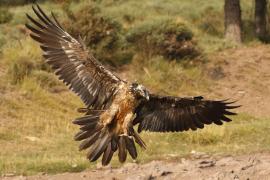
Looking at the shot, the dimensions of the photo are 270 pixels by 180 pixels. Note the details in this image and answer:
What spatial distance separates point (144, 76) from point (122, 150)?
9.74m

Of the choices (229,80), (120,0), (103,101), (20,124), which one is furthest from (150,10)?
(103,101)

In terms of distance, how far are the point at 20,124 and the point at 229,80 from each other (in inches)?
273

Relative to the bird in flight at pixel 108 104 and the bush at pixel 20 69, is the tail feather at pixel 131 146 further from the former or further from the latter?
the bush at pixel 20 69

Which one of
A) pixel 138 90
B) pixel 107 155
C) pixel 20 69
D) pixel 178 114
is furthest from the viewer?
pixel 20 69

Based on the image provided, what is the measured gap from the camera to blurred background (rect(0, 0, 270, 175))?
10883 mm

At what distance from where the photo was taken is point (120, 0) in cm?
2823

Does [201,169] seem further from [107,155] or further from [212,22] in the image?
[212,22]

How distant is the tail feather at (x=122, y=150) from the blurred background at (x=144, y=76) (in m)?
2.01

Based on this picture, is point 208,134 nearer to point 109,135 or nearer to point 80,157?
point 80,157

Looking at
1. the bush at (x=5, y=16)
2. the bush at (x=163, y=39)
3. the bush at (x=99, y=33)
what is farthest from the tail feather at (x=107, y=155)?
the bush at (x=5, y=16)

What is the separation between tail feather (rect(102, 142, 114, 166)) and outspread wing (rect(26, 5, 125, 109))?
724 millimetres

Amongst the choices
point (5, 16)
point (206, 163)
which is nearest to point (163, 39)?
point (5, 16)

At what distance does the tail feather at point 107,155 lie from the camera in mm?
6898

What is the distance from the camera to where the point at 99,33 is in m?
17.2
